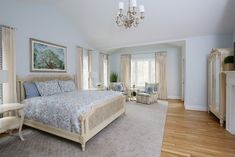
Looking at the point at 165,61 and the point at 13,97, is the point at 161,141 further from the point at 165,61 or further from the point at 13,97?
the point at 165,61

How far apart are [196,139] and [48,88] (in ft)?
12.5

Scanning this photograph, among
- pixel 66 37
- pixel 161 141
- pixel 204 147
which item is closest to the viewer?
pixel 204 147

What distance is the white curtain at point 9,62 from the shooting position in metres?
3.10

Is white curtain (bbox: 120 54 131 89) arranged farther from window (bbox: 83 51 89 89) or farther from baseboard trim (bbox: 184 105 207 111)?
baseboard trim (bbox: 184 105 207 111)

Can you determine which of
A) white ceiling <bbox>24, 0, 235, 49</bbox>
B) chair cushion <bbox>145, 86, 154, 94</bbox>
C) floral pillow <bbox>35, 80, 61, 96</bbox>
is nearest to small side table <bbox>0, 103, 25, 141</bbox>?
floral pillow <bbox>35, 80, 61, 96</bbox>

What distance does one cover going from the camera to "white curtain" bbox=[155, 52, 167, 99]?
718cm

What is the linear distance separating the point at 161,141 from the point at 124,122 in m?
1.24

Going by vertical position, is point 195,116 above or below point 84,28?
below

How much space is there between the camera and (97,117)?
2803 mm

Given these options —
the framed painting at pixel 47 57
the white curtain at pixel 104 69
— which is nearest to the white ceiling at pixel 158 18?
the framed painting at pixel 47 57

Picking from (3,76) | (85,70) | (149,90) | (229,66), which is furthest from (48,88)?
(229,66)

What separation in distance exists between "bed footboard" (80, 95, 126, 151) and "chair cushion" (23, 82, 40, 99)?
187 centimetres

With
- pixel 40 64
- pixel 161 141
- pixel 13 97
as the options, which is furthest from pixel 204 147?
pixel 40 64

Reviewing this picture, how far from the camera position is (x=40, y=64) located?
13.2 ft
